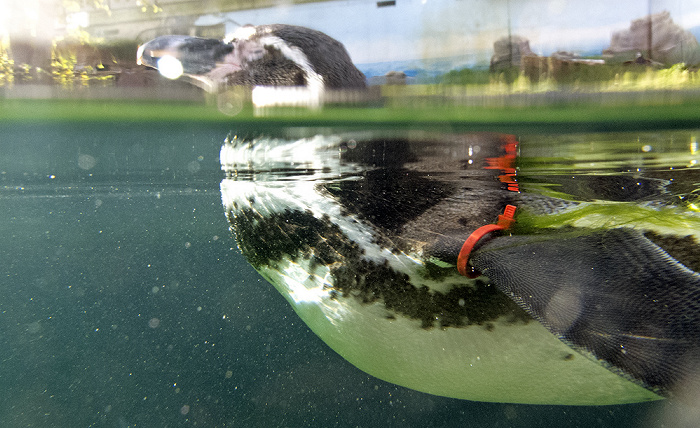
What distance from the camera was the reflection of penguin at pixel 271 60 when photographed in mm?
2346

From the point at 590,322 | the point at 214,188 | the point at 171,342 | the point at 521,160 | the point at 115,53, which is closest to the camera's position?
the point at 590,322

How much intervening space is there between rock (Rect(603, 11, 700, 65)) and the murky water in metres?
0.77

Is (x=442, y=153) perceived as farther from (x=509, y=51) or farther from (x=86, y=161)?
(x=86, y=161)

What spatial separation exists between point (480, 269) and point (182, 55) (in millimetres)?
1931

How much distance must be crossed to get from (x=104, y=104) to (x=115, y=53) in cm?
52

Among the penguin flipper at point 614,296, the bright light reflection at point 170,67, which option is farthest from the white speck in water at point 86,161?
the penguin flipper at point 614,296

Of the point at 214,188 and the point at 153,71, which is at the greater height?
the point at 153,71

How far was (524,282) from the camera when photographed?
1511 mm

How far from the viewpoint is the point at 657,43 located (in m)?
1.86

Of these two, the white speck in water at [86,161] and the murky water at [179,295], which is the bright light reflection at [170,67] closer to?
the murky water at [179,295]

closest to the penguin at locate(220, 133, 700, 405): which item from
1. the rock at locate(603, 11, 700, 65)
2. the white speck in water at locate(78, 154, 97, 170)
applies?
the rock at locate(603, 11, 700, 65)

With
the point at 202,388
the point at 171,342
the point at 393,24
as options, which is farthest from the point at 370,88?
the point at 171,342

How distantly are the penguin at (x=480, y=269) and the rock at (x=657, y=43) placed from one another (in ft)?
2.43

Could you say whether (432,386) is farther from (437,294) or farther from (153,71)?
(153,71)
